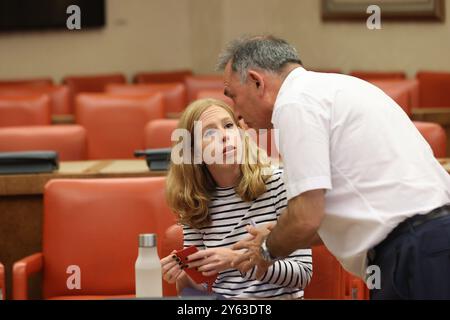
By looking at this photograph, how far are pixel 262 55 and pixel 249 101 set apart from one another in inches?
4.5

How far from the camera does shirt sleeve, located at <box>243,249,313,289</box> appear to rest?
7.68ft

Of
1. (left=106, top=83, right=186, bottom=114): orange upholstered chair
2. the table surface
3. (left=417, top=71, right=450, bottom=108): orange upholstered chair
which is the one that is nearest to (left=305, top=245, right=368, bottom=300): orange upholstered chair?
the table surface

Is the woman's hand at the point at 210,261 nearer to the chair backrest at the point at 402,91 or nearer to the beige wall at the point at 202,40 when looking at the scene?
the chair backrest at the point at 402,91

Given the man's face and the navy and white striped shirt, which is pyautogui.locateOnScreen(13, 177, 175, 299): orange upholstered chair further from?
the man's face

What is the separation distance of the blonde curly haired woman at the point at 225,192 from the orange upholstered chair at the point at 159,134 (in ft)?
4.89

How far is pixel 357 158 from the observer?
1960mm

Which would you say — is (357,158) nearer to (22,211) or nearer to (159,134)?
(22,211)

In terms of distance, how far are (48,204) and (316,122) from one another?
Result: 137cm

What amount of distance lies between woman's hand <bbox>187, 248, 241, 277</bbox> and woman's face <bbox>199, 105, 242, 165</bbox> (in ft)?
1.09

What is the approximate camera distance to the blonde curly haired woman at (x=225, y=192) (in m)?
2.44

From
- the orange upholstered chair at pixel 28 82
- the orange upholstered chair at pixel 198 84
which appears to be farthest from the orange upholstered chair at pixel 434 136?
the orange upholstered chair at pixel 28 82

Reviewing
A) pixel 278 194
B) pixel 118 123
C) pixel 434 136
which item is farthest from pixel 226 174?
pixel 118 123

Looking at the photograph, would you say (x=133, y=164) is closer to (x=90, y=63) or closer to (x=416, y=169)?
(x=416, y=169)

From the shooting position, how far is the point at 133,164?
3742mm
